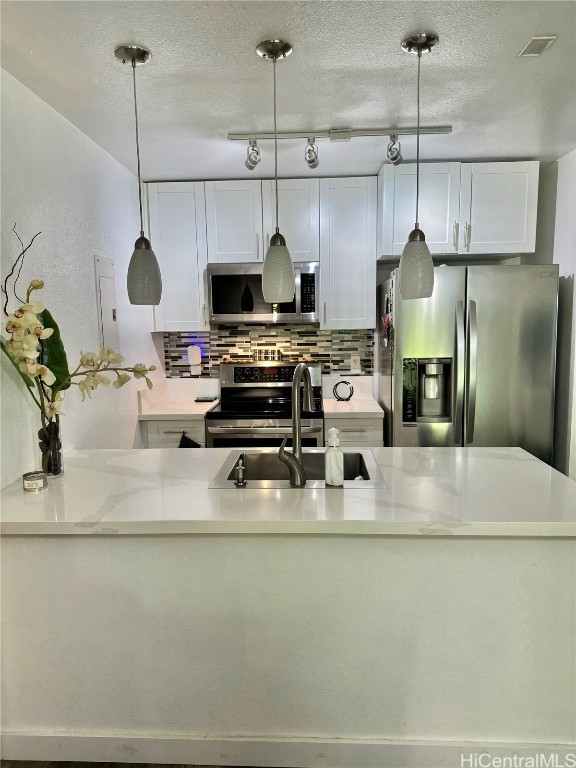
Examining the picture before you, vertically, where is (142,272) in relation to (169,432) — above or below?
above

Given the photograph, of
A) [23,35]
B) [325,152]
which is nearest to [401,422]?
[325,152]

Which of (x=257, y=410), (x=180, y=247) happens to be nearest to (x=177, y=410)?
(x=257, y=410)

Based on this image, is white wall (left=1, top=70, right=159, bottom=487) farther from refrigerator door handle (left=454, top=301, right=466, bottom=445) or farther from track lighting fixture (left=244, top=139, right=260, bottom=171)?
refrigerator door handle (left=454, top=301, right=466, bottom=445)

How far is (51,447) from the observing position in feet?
6.35

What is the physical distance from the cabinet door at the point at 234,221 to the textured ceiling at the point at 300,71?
482 mm

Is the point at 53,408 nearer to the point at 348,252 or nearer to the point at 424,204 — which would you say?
the point at 348,252

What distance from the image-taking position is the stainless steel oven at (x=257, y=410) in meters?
3.25

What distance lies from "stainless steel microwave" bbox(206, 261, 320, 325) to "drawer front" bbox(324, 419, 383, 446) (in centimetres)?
72

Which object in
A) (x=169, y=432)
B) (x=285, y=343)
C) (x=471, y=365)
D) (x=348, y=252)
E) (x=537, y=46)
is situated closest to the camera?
(x=537, y=46)

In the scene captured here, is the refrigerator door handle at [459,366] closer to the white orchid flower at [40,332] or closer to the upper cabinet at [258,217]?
the upper cabinet at [258,217]

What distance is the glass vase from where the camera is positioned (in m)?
1.92

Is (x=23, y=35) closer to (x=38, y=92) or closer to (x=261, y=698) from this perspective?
(x=38, y=92)

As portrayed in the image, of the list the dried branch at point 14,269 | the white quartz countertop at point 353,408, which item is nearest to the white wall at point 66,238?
the dried branch at point 14,269

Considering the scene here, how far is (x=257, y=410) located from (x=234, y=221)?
1.28 m
